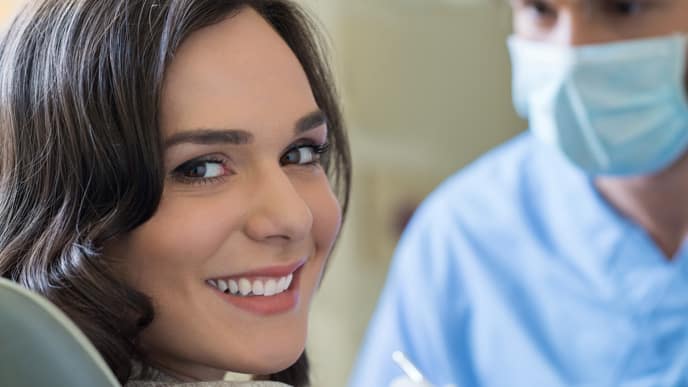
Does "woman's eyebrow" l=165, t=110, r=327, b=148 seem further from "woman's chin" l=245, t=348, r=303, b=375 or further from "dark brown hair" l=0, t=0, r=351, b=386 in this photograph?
"woman's chin" l=245, t=348, r=303, b=375

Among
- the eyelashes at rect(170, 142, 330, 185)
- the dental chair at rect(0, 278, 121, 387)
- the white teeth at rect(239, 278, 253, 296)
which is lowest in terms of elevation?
the white teeth at rect(239, 278, 253, 296)

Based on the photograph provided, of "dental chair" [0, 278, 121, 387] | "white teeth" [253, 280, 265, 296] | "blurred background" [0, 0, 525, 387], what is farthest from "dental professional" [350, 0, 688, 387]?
"dental chair" [0, 278, 121, 387]

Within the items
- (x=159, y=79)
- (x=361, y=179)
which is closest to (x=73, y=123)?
(x=159, y=79)

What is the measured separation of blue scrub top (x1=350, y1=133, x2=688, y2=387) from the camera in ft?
4.92

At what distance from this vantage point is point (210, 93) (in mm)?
789

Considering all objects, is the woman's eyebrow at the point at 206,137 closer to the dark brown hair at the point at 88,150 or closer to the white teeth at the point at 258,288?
the dark brown hair at the point at 88,150

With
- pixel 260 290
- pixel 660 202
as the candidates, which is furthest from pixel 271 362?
pixel 660 202

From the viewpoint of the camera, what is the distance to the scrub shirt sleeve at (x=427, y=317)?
1.62m

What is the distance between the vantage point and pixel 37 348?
0.59 metres

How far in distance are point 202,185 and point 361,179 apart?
1440mm

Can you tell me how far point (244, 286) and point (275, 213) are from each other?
69 millimetres

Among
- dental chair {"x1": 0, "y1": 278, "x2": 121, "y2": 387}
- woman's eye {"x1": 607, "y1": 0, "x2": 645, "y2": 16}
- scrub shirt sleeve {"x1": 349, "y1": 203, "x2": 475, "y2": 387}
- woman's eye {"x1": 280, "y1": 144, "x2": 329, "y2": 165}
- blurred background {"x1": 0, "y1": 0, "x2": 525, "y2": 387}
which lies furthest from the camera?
blurred background {"x1": 0, "y1": 0, "x2": 525, "y2": 387}

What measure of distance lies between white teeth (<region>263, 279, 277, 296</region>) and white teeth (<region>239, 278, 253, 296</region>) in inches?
0.6

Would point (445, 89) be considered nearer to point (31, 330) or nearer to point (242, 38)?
point (242, 38)
